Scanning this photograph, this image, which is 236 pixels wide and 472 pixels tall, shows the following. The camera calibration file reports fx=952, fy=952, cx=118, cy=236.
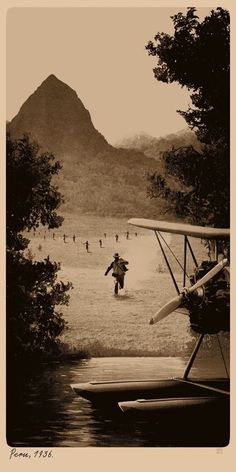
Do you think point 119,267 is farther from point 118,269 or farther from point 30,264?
point 30,264

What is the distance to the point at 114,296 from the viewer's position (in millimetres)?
7668

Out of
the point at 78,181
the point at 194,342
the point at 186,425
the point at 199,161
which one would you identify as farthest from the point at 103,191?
the point at 186,425

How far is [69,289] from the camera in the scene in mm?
7816

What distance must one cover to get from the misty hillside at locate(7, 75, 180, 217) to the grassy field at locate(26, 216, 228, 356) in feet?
0.57

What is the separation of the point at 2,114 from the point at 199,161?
1.69m

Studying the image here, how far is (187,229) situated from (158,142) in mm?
909

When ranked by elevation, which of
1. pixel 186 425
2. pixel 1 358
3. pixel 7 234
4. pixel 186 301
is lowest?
pixel 186 425

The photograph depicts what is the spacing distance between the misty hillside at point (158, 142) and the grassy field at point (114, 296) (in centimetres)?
66

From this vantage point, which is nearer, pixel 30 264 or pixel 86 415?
pixel 86 415

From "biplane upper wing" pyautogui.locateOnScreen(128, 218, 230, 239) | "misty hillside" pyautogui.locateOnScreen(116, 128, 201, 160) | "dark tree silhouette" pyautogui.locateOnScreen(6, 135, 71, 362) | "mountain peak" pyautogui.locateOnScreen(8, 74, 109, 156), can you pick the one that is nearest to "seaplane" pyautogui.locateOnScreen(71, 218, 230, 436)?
"biplane upper wing" pyautogui.locateOnScreen(128, 218, 230, 239)

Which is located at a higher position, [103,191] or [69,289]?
[103,191]

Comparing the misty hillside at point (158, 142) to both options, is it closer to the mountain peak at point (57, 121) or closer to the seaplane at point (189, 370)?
the mountain peak at point (57, 121)

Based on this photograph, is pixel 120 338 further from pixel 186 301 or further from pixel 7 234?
pixel 7 234

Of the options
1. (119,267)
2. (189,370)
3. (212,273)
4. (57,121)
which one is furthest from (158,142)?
(189,370)
